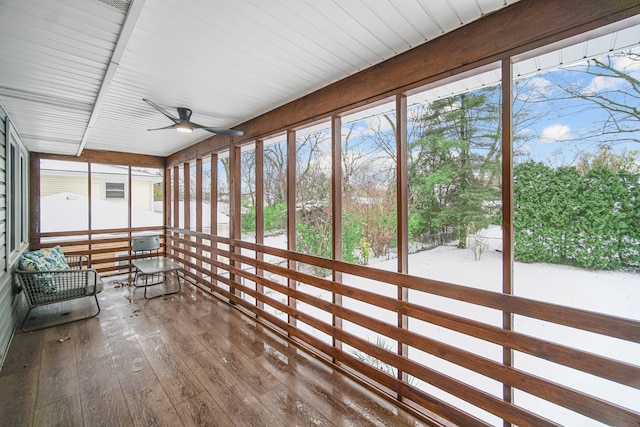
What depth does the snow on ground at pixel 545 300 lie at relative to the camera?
4.56ft

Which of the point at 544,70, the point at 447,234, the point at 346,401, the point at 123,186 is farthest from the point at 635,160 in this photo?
the point at 123,186

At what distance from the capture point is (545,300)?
159 cm

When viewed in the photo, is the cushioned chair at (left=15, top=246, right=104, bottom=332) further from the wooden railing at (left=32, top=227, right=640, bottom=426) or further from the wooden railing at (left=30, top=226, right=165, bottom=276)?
the wooden railing at (left=32, top=227, right=640, bottom=426)

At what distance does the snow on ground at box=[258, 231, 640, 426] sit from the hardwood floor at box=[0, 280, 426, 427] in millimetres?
634

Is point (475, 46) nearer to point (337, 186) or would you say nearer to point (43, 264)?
point (337, 186)

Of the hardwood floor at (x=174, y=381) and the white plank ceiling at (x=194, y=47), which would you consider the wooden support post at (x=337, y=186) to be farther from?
the hardwood floor at (x=174, y=381)

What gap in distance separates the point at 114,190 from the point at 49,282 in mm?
3471

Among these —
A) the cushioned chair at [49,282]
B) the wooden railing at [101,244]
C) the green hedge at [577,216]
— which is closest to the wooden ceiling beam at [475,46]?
the green hedge at [577,216]

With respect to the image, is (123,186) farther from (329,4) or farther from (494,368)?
(494,368)

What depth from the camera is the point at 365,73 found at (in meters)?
2.23

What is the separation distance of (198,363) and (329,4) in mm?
2856

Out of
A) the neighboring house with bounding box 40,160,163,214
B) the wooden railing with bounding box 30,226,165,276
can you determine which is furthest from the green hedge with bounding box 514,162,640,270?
the neighboring house with bounding box 40,160,163,214

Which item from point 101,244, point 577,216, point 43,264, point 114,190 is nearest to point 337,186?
point 577,216

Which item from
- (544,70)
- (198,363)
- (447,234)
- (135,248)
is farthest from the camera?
(135,248)
